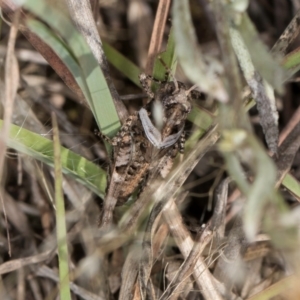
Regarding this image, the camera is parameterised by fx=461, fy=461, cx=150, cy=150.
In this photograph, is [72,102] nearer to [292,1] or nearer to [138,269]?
[138,269]

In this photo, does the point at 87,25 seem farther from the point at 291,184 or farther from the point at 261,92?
the point at 291,184

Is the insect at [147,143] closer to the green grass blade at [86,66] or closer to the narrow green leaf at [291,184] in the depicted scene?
the green grass blade at [86,66]

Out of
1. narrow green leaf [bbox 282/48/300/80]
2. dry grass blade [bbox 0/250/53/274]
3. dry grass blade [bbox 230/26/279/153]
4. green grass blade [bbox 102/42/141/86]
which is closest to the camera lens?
dry grass blade [bbox 230/26/279/153]

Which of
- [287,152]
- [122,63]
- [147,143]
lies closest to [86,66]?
[147,143]

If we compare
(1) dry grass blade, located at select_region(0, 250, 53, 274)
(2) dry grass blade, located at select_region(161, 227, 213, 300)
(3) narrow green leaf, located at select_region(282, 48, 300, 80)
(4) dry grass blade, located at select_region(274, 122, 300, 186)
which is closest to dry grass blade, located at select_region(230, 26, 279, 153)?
(3) narrow green leaf, located at select_region(282, 48, 300, 80)

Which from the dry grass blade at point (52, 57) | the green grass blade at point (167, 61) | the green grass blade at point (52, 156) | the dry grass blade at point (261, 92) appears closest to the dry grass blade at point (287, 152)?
the dry grass blade at point (261, 92)

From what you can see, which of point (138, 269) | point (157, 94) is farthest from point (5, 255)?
point (157, 94)

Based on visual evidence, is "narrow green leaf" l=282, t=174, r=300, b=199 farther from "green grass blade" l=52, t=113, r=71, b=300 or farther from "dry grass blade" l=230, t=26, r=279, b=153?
"green grass blade" l=52, t=113, r=71, b=300
